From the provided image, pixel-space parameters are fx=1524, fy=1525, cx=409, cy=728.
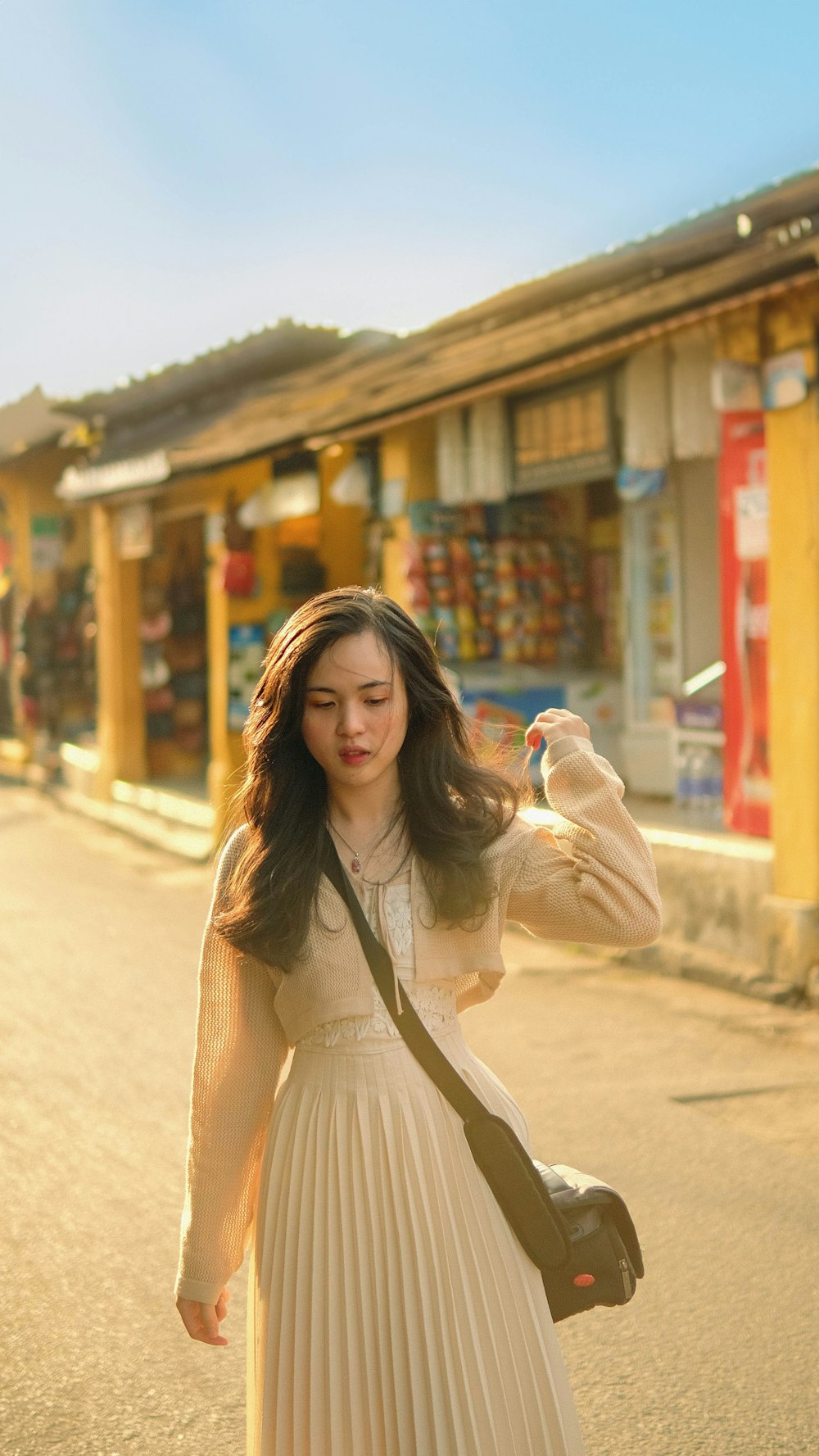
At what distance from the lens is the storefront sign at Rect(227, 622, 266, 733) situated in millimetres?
13703

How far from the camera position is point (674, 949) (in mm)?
8000

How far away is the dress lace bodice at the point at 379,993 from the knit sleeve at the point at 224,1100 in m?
Answer: 0.13

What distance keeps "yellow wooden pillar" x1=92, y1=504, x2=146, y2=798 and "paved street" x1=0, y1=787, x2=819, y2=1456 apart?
785 cm

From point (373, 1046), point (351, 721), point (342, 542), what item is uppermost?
point (342, 542)

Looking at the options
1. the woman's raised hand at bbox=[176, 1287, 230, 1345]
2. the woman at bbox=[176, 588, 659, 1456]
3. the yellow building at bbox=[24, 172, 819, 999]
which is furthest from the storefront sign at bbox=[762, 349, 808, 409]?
the woman's raised hand at bbox=[176, 1287, 230, 1345]

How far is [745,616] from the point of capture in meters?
8.04

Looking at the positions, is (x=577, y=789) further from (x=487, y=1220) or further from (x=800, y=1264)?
(x=800, y=1264)

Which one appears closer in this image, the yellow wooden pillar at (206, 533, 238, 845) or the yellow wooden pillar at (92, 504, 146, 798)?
the yellow wooden pillar at (206, 533, 238, 845)

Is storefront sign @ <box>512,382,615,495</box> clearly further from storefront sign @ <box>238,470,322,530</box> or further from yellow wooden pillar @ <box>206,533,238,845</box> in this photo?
yellow wooden pillar @ <box>206,533,238,845</box>

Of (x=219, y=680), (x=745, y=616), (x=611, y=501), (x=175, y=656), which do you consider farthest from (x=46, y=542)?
(x=745, y=616)

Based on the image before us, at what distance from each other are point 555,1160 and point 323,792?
2991 millimetres

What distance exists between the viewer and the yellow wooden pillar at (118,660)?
1675 cm

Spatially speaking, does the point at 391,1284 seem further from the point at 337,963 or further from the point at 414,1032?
the point at 337,963

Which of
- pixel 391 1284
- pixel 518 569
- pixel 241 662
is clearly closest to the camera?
pixel 391 1284
